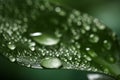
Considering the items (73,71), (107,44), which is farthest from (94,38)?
(73,71)

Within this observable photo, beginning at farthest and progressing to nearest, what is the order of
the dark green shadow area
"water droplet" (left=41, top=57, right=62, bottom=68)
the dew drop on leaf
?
the dark green shadow area
the dew drop on leaf
"water droplet" (left=41, top=57, right=62, bottom=68)

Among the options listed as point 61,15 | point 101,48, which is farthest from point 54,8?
point 101,48

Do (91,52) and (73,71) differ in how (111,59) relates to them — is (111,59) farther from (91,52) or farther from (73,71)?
(73,71)

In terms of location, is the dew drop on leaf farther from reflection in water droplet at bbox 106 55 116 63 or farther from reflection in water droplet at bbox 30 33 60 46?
reflection in water droplet at bbox 106 55 116 63

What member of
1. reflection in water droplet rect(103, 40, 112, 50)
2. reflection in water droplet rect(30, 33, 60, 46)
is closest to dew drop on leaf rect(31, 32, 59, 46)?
reflection in water droplet rect(30, 33, 60, 46)

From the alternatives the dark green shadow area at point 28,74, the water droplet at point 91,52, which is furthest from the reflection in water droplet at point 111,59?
the dark green shadow area at point 28,74
